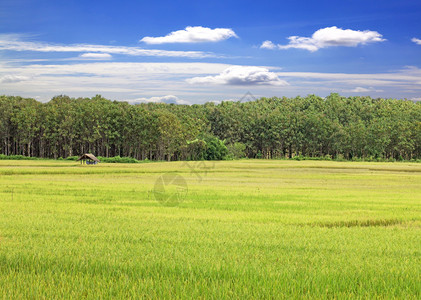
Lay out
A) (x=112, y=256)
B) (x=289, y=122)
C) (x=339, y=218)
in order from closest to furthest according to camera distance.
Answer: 1. (x=112, y=256)
2. (x=339, y=218)
3. (x=289, y=122)

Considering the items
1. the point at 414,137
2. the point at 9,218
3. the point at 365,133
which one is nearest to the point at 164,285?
the point at 9,218

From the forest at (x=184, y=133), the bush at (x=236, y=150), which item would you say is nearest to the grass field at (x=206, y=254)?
the forest at (x=184, y=133)

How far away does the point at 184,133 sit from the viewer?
11381 cm

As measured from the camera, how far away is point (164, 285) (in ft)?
28.2

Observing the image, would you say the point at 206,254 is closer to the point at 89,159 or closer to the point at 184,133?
the point at 89,159

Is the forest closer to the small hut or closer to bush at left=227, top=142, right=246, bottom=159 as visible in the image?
bush at left=227, top=142, right=246, bottom=159

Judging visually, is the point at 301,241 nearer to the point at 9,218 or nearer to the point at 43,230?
the point at 43,230

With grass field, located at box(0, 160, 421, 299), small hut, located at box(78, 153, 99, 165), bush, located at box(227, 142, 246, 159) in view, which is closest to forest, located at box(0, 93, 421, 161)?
bush, located at box(227, 142, 246, 159)

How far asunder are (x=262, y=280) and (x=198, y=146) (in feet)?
336

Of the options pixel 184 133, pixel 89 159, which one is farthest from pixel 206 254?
pixel 184 133

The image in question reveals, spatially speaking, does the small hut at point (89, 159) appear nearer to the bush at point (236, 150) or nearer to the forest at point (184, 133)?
the forest at point (184, 133)

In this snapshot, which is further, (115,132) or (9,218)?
(115,132)

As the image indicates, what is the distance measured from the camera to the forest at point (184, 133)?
110938 mm

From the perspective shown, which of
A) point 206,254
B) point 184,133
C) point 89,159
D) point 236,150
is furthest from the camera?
point 236,150
